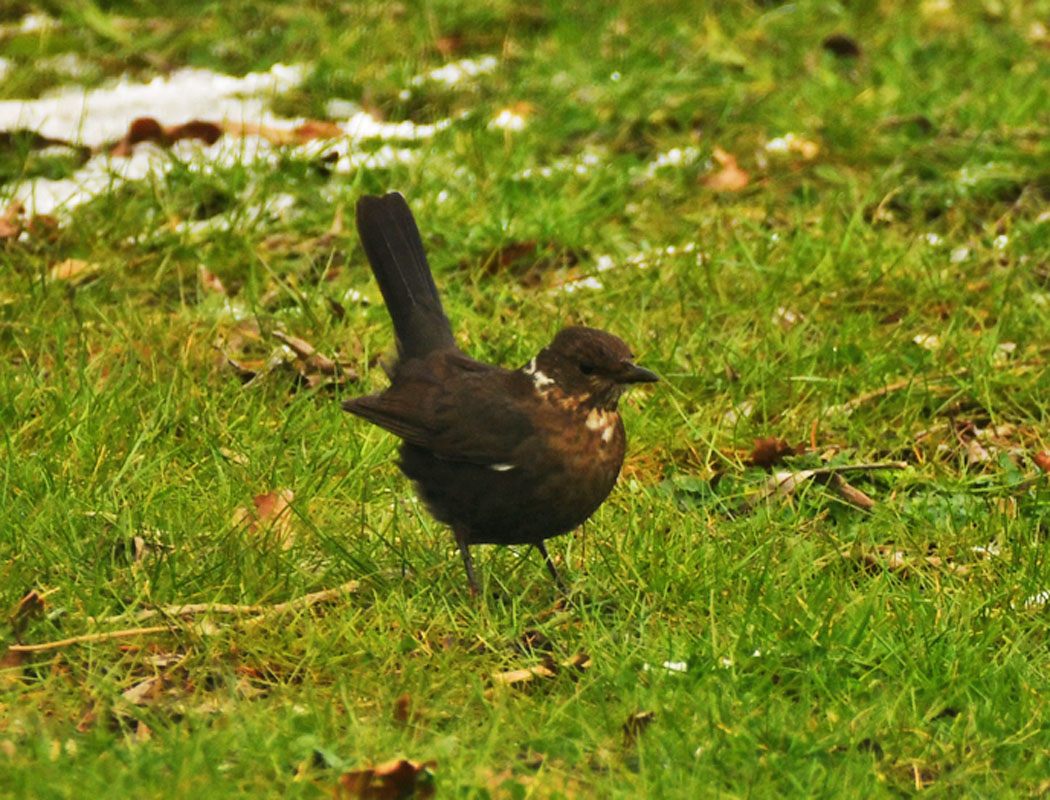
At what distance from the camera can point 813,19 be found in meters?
8.74

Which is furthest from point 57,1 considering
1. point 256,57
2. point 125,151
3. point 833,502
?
point 833,502

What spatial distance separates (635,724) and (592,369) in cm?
100

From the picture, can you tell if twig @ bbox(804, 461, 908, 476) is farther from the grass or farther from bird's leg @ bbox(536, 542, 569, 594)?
bird's leg @ bbox(536, 542, 569, 594)

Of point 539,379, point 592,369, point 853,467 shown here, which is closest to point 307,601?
point 539,379

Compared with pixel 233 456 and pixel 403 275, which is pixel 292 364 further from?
pixel 403 275

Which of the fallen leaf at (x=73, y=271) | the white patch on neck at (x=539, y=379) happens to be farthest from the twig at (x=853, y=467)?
the fallen leaf at (x=73, y=271)

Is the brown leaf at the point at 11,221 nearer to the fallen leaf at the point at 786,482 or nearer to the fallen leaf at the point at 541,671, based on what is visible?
the fallen leaf at the point at 786,482

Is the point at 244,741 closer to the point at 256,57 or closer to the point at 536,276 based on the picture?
the point at 536,276

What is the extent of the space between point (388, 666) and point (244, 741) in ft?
1.91

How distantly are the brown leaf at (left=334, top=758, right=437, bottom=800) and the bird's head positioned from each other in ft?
4.00

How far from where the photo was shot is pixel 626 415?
546 cm

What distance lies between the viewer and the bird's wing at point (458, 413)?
4359 mm

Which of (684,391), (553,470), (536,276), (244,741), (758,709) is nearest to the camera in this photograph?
(244,741)

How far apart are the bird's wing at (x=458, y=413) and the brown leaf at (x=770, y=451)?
1.00m
